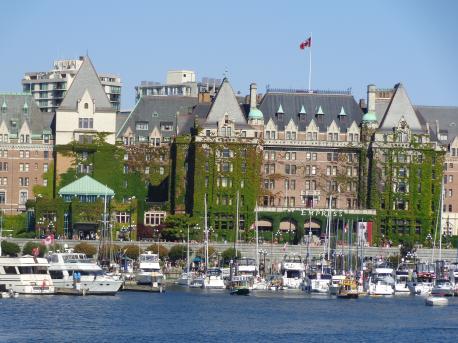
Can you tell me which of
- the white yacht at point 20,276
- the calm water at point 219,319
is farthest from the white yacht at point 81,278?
the white yacht at point 20,276

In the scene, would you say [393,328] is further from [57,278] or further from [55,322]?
[57,278]

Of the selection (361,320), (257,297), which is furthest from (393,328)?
(257,297)

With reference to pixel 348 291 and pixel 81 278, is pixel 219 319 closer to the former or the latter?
pixel 81 278

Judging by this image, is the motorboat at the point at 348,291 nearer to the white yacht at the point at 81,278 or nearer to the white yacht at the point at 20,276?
the white yacht at the point at 81,278

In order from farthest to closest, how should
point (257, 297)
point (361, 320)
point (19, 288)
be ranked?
point (257, 297), point (19, 288), point (361, 320)

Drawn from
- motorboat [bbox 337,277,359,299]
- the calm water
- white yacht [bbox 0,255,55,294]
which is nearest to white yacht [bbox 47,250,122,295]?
the calm water

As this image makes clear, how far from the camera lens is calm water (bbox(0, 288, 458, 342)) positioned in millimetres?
156375

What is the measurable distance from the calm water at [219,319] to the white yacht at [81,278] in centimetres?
170

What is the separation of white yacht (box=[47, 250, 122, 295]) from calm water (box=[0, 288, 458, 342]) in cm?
170

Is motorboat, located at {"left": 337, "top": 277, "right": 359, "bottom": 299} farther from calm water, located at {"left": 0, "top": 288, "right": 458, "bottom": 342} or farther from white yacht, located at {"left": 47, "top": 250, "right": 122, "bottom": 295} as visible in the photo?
white yacht, located at {"left": 47, "top": 250, "right": 122, "bottom": 295}

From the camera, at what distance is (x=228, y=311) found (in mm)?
177125

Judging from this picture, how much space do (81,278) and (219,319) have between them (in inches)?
934

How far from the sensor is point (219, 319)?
16925cm

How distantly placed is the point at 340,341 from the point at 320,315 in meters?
19.6
